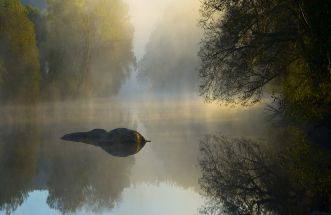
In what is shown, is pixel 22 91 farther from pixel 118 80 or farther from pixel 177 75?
pixel 177 75

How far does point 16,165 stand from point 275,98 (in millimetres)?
9880

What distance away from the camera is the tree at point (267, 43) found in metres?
15.5

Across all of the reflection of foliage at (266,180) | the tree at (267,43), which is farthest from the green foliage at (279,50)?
the reflection of foliage at (266,180)

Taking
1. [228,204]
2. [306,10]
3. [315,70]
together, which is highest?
[306,10]

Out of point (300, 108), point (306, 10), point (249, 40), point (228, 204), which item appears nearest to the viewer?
point (228, 204)

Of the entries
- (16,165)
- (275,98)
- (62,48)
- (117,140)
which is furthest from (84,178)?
(62,48)

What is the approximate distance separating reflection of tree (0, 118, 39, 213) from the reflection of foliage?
5.00m

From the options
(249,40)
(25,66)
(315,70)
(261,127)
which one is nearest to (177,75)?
(25,66)

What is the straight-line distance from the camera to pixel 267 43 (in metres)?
19.8

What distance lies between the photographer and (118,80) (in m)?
52.2

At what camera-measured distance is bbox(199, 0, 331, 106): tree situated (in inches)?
609

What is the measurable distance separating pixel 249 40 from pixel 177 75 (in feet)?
196

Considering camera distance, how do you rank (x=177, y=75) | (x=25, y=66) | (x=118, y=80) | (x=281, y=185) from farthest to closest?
(x=177, y=75) < (x=118, y=80) < (x=25, y=66) < (x=281, y=185)

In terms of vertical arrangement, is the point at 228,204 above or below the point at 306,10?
below
